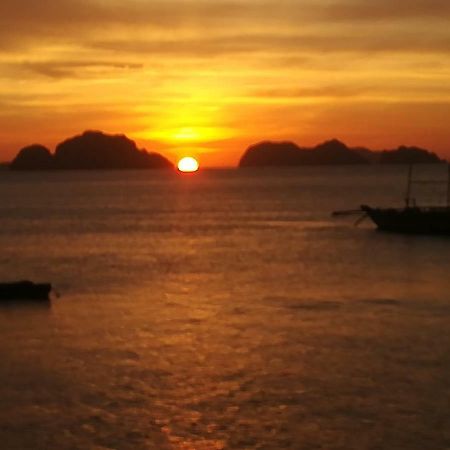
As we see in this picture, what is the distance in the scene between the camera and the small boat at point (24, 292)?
46.5 meters

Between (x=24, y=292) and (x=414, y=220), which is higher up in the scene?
(x=414, y=220)

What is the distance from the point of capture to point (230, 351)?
118ft

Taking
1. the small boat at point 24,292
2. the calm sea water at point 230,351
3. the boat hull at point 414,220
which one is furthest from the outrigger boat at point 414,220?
the small boat at point 24,292

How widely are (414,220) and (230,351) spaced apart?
193ft

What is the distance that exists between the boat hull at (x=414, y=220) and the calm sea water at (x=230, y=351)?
12.8 metres

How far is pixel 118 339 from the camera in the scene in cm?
3838

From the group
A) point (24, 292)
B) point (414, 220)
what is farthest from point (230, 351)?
point (414, 220)

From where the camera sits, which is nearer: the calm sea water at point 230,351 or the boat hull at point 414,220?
the calm sea water at point 230,351

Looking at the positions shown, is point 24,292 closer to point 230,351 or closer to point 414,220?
point 230,351

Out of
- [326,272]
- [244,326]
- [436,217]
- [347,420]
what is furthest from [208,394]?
[436,217]

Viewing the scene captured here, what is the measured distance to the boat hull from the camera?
90562 millimetres

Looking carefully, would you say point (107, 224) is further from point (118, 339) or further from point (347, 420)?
point (347, 420)

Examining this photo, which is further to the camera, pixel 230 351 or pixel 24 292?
pixel 24 292

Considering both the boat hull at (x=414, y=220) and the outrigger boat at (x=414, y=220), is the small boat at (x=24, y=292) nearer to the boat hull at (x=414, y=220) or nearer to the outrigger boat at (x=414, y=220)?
the outrigger boat at (x=414, y=220)
